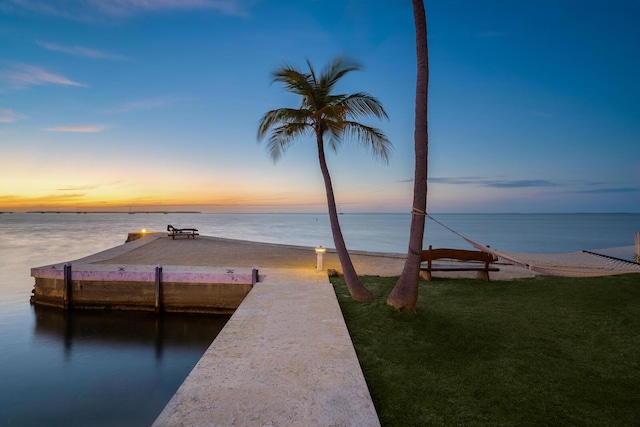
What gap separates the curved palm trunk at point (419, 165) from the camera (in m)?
6.39

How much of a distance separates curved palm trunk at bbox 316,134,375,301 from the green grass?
1.12ft

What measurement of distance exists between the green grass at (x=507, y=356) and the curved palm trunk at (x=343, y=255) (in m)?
0.34

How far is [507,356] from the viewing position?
4699 mm

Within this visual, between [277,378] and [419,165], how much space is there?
4.36 meters

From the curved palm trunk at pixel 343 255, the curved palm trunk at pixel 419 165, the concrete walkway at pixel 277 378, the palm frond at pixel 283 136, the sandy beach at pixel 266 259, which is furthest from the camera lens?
the sandy beach at pixel 266 259

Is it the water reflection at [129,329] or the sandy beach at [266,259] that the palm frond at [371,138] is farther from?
the water reflection at [129,329]

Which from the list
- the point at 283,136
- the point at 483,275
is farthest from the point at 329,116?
the point at 483,275

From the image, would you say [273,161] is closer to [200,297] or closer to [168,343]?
[200,297]

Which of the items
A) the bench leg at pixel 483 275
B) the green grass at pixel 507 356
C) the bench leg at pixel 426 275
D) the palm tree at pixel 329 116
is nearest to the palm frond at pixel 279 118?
the palm tree at pixel 329 116

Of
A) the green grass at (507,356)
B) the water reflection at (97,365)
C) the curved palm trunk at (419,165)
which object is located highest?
the curved palm trunk at (419,165)

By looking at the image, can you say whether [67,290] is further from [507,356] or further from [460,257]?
[507,356]

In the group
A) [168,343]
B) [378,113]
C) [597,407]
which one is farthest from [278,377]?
[168,343]

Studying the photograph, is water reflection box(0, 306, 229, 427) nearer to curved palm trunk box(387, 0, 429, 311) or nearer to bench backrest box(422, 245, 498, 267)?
curved palm trunk box(387, 0, 429, 311)

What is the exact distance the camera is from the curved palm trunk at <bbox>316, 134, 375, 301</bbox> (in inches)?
304
